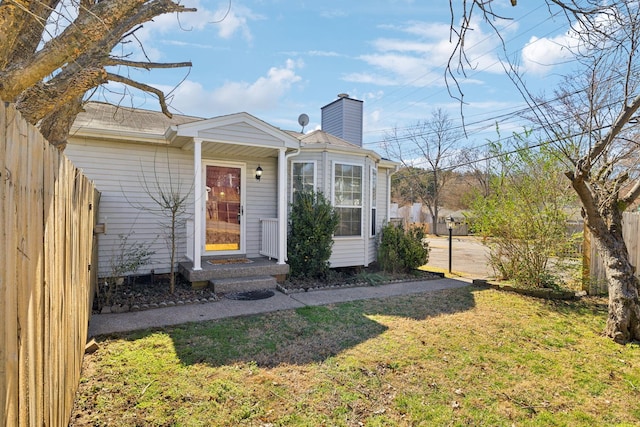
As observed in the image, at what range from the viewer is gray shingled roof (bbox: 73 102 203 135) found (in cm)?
656

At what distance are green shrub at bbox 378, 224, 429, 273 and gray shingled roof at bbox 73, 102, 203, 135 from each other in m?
5.66

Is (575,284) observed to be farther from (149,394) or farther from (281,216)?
(149,394)

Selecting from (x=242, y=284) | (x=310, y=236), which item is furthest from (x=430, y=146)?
(x=242, y=284)

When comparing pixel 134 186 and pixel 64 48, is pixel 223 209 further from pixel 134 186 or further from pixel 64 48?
pixel 64 48

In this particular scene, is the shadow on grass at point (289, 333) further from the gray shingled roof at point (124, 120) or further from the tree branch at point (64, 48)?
the gray shingled roof at point (124, 120)

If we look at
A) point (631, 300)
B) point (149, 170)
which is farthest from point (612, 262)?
point (149, 170)

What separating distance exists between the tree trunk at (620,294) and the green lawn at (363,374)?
227mm

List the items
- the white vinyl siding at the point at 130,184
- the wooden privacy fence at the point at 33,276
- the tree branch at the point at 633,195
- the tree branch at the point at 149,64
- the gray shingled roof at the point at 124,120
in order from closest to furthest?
the wooden privacy fence at the point at 33,276
the tree branch at the point at 149,64
the tree branch at the point at 633,195
the white vinyl siding at the point at 130,184
the gray shingled roof at the point at 124,120

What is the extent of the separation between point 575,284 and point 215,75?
749 centimetres

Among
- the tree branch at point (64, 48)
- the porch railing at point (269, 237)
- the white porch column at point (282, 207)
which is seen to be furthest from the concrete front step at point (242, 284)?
the tree branch at point (64, 48)

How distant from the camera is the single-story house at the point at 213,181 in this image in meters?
6.36

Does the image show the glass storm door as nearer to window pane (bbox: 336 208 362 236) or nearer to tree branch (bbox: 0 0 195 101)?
window pane (bbox: 336 208 362 236)

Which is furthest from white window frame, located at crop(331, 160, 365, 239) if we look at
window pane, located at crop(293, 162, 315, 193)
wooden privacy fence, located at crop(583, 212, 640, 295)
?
wooden privacy fence, located at crop(583, 212, 640, 295)

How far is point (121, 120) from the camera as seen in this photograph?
7.05 metres
